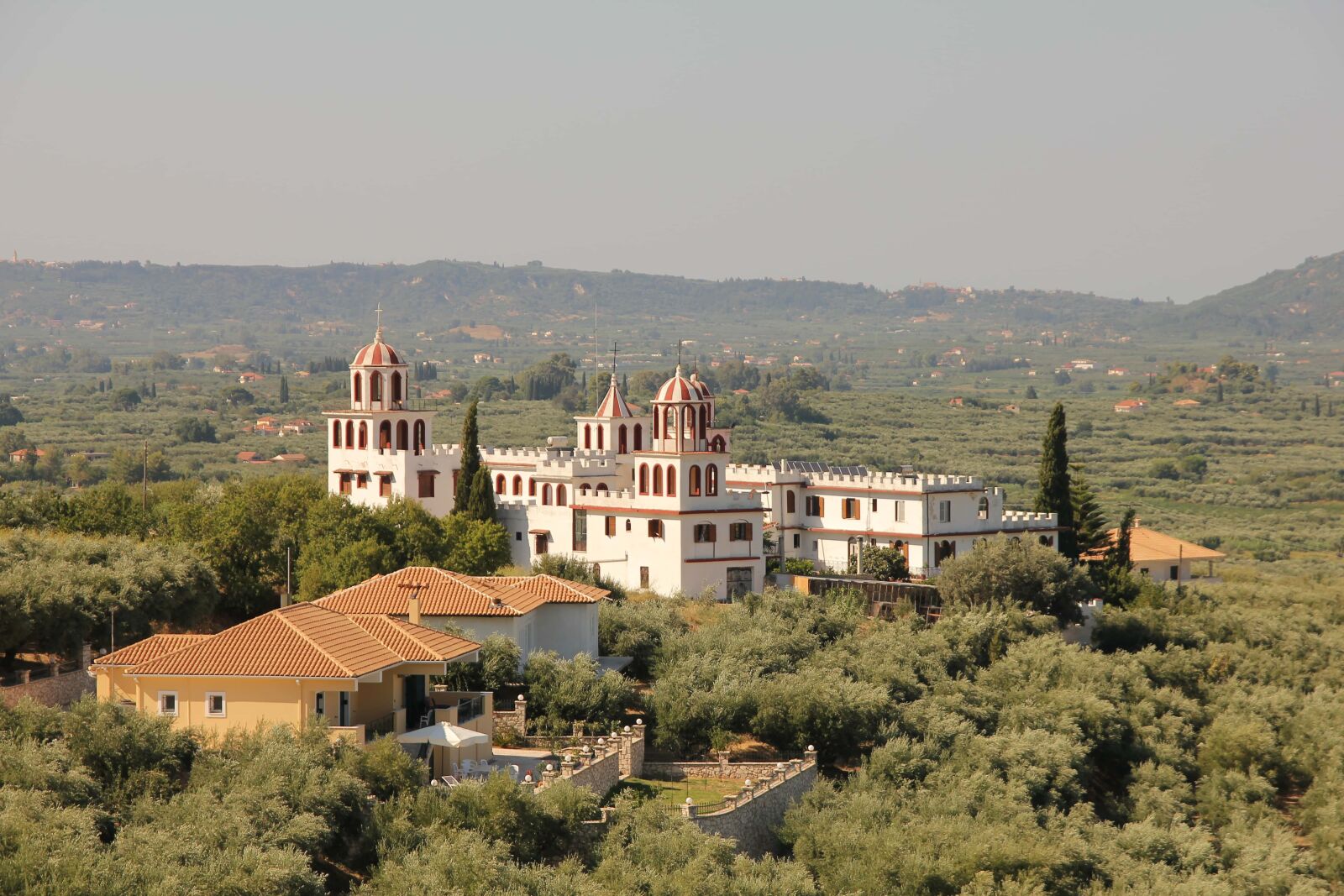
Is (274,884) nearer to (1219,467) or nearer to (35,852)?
(35,852)

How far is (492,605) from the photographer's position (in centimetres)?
4072

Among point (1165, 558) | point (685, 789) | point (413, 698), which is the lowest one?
point (685, 789)

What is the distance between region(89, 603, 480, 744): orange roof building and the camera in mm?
32062

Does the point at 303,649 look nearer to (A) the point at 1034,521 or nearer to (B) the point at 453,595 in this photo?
(B) the point at 453,595

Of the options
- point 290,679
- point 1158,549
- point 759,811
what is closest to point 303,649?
point 290,679

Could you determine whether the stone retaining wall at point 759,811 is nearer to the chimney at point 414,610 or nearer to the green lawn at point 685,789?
the green lawn at point 685,789

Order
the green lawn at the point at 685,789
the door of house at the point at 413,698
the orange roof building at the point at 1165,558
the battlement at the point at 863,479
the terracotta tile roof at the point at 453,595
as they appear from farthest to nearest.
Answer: the orange roof building at the point at 1165,558 < the battlement at the point at 863,479 < the terracotta tile roof at the point at 453,595 < the door of house at the point at 413,698 < the green lawn at the point at 685,789

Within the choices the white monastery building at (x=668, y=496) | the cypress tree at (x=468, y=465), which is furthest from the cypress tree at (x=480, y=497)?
the white monastery building at (x=668, y=496)

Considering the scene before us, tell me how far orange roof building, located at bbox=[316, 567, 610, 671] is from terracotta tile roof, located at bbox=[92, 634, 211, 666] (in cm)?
490

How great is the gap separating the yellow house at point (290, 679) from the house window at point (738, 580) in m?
19.8

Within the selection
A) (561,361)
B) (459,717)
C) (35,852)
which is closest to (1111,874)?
(459,717)

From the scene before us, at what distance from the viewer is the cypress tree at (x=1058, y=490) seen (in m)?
60.4

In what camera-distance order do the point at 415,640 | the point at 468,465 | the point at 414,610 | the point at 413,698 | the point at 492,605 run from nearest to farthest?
the point at 413,698 → the point at 415,640 → the point at 414,610 → the point at 492,605 → the point at 468,465

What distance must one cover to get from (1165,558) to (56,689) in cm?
4637
